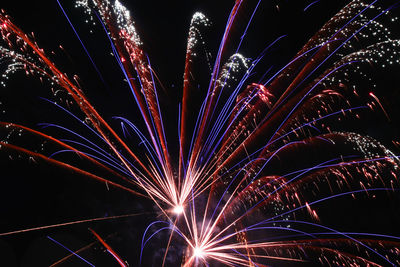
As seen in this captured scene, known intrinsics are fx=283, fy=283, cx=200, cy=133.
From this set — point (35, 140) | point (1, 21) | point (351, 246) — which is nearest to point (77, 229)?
point (35, 140)

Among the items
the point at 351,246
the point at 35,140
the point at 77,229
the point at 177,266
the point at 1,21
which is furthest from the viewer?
the point at 351,246

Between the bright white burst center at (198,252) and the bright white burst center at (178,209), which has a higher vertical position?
the bright white burst center at (178,209)

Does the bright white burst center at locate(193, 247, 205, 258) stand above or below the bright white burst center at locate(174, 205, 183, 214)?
below

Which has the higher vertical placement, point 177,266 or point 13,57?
point 13,57

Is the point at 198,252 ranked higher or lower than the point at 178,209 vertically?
lower

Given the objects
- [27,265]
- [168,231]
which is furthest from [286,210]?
[27,265]

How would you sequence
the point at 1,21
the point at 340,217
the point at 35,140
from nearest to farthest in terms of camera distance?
the point at 1,21 → the point at 35,140 → the point at 340,217

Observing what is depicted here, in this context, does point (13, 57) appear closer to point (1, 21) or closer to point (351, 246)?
point (1, 21)

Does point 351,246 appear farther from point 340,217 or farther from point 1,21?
point 1,21

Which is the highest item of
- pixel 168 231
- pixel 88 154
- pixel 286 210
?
pixel 88 154

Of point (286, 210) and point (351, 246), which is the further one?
point (351, 246)
